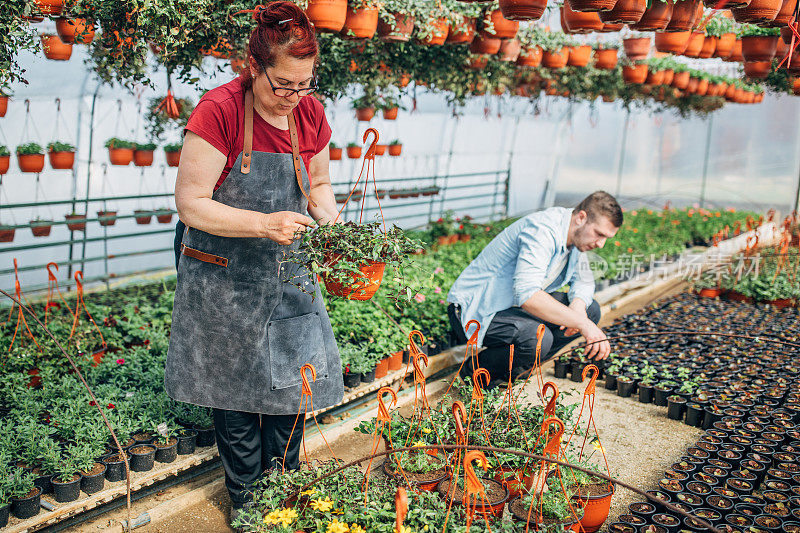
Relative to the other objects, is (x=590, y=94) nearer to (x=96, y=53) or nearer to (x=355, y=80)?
(x=355, y=80)

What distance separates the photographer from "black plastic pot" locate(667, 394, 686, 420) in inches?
142

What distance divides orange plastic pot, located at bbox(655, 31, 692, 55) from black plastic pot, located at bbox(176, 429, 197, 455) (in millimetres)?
4203

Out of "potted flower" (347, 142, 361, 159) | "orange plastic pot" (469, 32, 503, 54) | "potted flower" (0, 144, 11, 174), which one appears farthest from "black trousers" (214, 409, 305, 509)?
"potted flower" (347, 142, 361, 159)

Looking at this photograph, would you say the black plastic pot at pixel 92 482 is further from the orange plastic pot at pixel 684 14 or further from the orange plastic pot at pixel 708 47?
the orange plastic pot at pixel 708 47

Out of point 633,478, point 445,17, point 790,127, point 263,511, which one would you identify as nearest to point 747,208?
point 790,127

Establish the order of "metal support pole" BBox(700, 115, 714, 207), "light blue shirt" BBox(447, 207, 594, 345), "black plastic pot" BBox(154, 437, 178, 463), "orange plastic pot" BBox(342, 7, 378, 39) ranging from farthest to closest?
"metal support pole" BBox(700, 115, 714, 207) < "orange plastic pot" BBox(342, 7, 378, 39) < "light blue shirt" BBox(447, 207, 594, 345) < "black plastic pot" BBox(154, 437, 178, 463)

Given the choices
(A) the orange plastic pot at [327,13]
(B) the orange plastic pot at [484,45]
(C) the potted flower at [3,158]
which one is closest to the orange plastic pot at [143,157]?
(C) the potted flower at [3,158]

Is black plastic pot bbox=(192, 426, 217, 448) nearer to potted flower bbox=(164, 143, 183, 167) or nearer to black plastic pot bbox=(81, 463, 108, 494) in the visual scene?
black plastic pot bbox=(81, 463, 108, 494)

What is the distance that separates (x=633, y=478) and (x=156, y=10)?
2.91 m

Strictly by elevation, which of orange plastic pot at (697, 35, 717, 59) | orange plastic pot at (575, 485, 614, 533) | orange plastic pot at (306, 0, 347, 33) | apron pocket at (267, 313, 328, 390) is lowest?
orange plastic pot at (575, 485, 614, 533)

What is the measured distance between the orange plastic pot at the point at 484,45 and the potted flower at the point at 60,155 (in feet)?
11.6

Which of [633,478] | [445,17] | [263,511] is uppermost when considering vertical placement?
[445,17]

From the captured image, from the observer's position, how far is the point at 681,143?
12.1 metres

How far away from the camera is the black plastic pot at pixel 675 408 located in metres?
3.61
